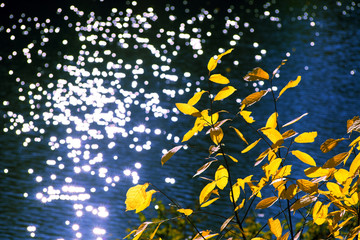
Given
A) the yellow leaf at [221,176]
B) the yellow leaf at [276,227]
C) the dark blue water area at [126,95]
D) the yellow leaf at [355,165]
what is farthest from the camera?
the dark blue water area at [126,95]

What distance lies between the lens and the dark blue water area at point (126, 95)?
37.1 ft

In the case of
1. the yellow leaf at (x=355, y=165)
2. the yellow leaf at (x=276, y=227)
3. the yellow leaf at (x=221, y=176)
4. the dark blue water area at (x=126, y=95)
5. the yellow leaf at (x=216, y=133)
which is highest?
the dark blue water area at (x=126, y=95)

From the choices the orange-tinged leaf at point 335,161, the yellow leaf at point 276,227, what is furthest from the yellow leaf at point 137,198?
the orange-tinged leaf at point 335,161

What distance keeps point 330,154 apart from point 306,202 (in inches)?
471

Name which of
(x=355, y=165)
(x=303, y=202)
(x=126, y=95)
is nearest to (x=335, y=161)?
(x=355, y=165)

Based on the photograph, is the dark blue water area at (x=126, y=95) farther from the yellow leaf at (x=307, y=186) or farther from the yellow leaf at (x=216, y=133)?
the yellow leaf at (x=307, y=186)

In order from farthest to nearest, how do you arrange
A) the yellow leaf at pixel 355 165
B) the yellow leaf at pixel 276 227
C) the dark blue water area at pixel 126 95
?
the dark blue water area at pixel 126 95 < the yellow leaf at pixel 276 227 < the yellow leaf at pixel 355 165

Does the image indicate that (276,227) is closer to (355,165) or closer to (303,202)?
(303,202)

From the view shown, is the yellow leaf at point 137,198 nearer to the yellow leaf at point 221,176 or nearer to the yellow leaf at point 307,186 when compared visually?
the yellow leaf at point 221,176

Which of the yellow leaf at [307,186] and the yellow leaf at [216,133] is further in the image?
the yellow leaf at [216,133]

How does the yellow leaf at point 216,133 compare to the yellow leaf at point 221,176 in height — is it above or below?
above

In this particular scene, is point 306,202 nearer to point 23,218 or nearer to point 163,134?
point 23,218

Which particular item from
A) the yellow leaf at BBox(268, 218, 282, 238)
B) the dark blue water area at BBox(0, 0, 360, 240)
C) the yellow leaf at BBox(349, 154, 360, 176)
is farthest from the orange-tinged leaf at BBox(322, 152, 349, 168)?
the dark blue water area at BBox(0, 0, 360, 240)

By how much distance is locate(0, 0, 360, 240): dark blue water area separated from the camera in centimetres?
1132
